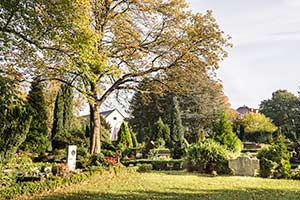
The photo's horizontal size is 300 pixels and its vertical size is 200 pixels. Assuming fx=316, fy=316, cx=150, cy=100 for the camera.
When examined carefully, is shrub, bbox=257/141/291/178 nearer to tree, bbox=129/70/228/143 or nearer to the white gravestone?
the white gravestone

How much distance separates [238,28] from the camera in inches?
446

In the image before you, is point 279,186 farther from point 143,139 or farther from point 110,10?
point 143,139

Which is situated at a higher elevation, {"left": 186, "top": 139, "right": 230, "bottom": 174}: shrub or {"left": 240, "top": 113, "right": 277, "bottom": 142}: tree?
{"left": 240, "top": 113, "right": 277, "bottom": 142}: tree

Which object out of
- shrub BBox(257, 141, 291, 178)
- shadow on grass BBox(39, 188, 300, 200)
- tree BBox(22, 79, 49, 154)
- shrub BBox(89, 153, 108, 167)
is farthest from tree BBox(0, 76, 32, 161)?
shrub BBox(257, 141, 291, 178)

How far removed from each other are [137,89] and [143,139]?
23.8 metres

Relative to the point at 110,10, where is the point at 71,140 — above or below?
below

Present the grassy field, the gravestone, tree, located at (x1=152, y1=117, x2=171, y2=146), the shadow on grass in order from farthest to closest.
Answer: tree, located at (x1=152, y1=117, x2=171, y2=146)
the gravestone
the grassy field
the shadow on grass

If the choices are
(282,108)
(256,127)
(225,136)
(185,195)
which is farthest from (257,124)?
(185,195)

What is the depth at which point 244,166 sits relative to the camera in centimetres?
1486

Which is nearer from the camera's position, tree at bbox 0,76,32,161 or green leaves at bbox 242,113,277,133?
tree at bbox 0,76,32,161

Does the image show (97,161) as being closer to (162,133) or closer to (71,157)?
(71,157)

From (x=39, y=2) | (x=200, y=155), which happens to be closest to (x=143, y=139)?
(x=200, y=155)

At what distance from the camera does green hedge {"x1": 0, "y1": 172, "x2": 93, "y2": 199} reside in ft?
27.4

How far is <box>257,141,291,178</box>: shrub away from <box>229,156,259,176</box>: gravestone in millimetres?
311
